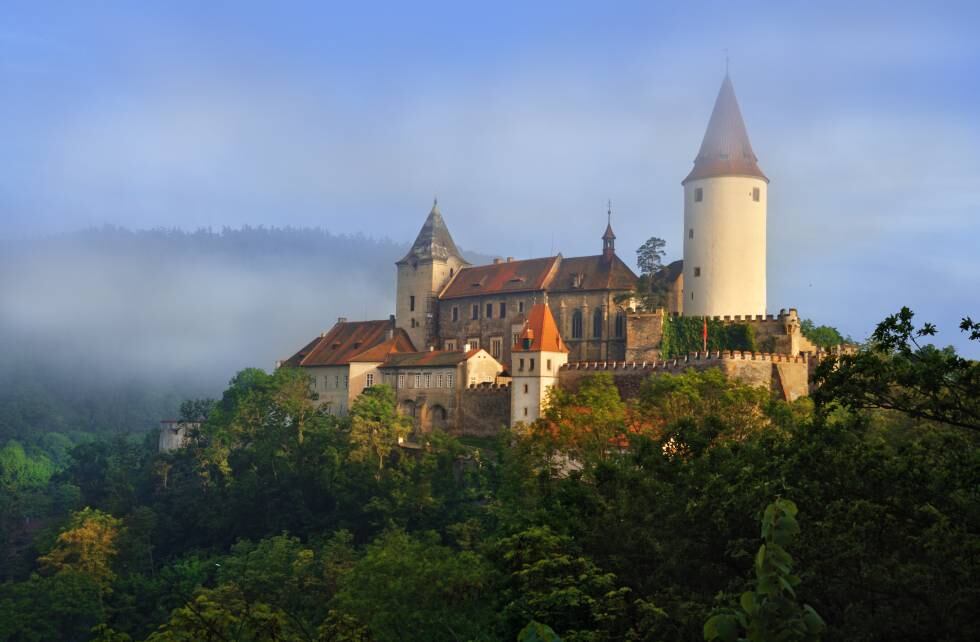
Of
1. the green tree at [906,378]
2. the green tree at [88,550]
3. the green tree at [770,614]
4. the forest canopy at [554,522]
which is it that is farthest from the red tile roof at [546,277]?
the green tree at [770,614]

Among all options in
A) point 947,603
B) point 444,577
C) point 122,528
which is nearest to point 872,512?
point 947,603

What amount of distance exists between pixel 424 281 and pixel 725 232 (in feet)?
72.2

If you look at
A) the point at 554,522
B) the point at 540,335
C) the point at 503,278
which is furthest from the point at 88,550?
the point at 554,522

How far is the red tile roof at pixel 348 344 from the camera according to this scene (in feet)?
267

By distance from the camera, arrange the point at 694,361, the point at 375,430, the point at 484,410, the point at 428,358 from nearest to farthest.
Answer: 1. the point at 694,361
2. the point at 375,430
3. the point at 484,410
4. the point at 428,358

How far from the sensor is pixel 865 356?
2386 centimetres

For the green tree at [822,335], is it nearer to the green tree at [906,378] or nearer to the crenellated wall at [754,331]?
the crenellated wall at [754,331]

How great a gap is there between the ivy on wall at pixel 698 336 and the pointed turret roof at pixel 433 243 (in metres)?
20.4

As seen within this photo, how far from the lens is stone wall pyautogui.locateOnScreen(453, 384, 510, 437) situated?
2790 inches

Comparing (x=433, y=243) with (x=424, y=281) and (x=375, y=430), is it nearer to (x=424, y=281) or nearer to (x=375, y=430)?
(x=424, y=281)

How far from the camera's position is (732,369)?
6512 cm

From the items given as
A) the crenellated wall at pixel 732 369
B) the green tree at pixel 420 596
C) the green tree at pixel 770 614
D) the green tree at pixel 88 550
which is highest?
the crenellated wall at pixel 732 369

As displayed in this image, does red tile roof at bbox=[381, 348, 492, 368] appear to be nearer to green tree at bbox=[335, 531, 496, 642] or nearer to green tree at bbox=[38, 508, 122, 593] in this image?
green tree at bbox=[38, 508, 122, 593]

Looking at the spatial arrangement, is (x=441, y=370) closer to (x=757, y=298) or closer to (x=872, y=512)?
(x=757, y=298)
